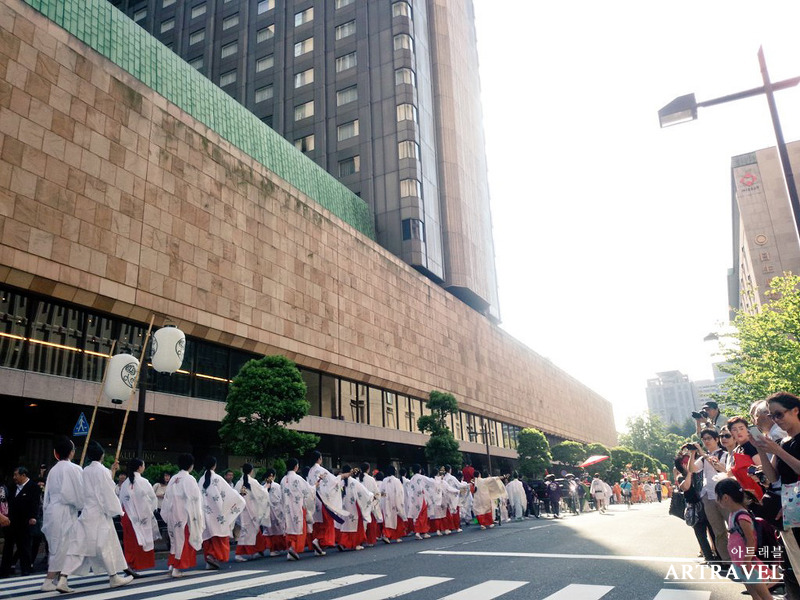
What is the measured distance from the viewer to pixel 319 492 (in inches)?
503

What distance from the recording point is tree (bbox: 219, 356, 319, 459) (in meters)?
17.3

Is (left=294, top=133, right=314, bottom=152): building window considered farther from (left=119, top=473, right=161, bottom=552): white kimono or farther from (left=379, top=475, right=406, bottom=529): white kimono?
(left=119, top=473, right=161, bottom=552): white kimono

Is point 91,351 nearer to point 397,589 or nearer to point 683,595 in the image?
point 397,589

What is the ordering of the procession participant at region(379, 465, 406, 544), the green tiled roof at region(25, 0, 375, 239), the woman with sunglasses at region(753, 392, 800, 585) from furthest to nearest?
the green tiled roof at region(25, 0, 375, 239), the procession participant at region(379, 465, 406, 544), the woman with sunglasses at region(753, 392, 800, 585)

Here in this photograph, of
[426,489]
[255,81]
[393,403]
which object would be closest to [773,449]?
Result: [426,489]

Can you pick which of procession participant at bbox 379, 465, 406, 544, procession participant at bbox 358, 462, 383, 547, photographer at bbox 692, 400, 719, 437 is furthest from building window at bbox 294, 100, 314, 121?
photographer at bbox 692, 400, 719, 437

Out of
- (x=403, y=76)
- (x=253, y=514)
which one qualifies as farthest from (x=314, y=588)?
(x=403, y=76)

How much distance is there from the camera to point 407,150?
43.1 m

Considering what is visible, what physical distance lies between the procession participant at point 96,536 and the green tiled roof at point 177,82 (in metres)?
17.5

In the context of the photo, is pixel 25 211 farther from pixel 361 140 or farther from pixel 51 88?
pixel 361 140

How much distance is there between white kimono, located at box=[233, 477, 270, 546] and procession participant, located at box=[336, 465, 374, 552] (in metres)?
1.75

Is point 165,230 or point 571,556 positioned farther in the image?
point 165,230

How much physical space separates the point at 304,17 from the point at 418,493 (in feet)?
150

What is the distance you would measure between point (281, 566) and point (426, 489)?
7428 millimetres
